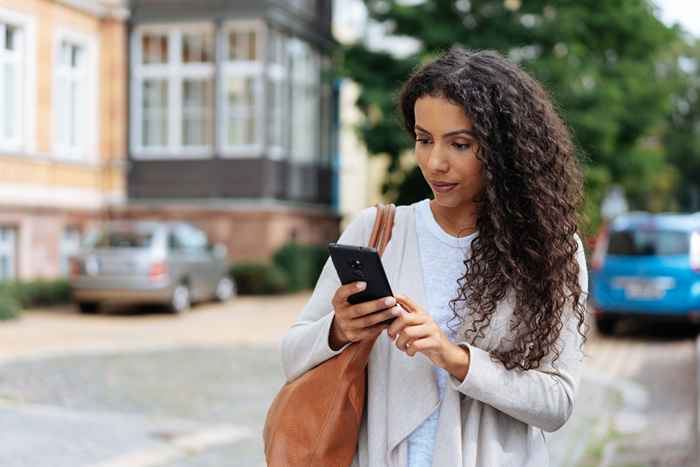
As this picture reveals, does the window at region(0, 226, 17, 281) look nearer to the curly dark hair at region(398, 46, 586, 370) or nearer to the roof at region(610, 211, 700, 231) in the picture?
the roof at region(610, 211, 700, 231)

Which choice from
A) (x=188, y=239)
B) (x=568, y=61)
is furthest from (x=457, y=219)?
(x=568, y=61)

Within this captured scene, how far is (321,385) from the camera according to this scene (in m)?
2.27

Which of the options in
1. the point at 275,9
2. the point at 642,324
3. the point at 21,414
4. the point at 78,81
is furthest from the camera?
the point at 275,9

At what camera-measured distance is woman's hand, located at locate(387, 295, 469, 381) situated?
2.07 meters

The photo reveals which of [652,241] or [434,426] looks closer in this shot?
[434,426]

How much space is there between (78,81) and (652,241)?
11.6m

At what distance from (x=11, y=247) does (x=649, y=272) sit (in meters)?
10.6

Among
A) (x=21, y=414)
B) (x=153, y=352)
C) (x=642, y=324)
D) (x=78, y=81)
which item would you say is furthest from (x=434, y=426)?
(x=78, y=81)

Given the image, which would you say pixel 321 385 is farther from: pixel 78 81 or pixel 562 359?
pixel 78 81

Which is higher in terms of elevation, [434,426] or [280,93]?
[280,93]

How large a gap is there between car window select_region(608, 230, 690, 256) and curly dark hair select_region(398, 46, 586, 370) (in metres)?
12.8

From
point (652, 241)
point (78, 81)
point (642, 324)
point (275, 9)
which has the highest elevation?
point (275, 9)

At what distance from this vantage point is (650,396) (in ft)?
33.9

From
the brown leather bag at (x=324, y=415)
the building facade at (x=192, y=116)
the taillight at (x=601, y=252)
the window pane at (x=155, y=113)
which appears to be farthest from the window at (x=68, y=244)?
the brown leather bag at (x=324, y=415)
